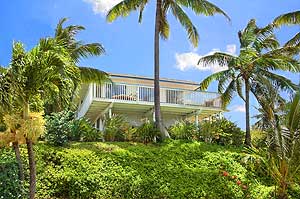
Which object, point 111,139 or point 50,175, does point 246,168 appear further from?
point 50,175

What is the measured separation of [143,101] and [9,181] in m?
11.9

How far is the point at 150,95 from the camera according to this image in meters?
25.8

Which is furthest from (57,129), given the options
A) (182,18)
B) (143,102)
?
(182,18)

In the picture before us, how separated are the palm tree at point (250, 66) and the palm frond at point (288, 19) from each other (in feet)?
3.96

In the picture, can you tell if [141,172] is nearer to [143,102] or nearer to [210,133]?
[210,133]

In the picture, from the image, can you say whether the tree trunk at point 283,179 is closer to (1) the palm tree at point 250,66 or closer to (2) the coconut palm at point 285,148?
(2) the coconut palm at point 285,148

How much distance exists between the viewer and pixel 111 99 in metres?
24.9

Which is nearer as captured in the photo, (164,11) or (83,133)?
(83,133)

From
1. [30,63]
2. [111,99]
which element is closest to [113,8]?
[111,99]

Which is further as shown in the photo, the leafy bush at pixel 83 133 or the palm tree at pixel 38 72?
the leafy bush at pixel 83 133

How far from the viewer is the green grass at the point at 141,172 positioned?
16.4m

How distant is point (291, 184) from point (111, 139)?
25.8ft

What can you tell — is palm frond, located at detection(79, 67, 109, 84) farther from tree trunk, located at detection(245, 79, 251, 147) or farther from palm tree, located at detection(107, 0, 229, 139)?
tree trunk, located at detection(245, 79, 251, 147)

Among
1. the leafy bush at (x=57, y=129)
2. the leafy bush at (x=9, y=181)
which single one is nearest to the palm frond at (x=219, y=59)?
the leafy bush at (x=57, y=129)
